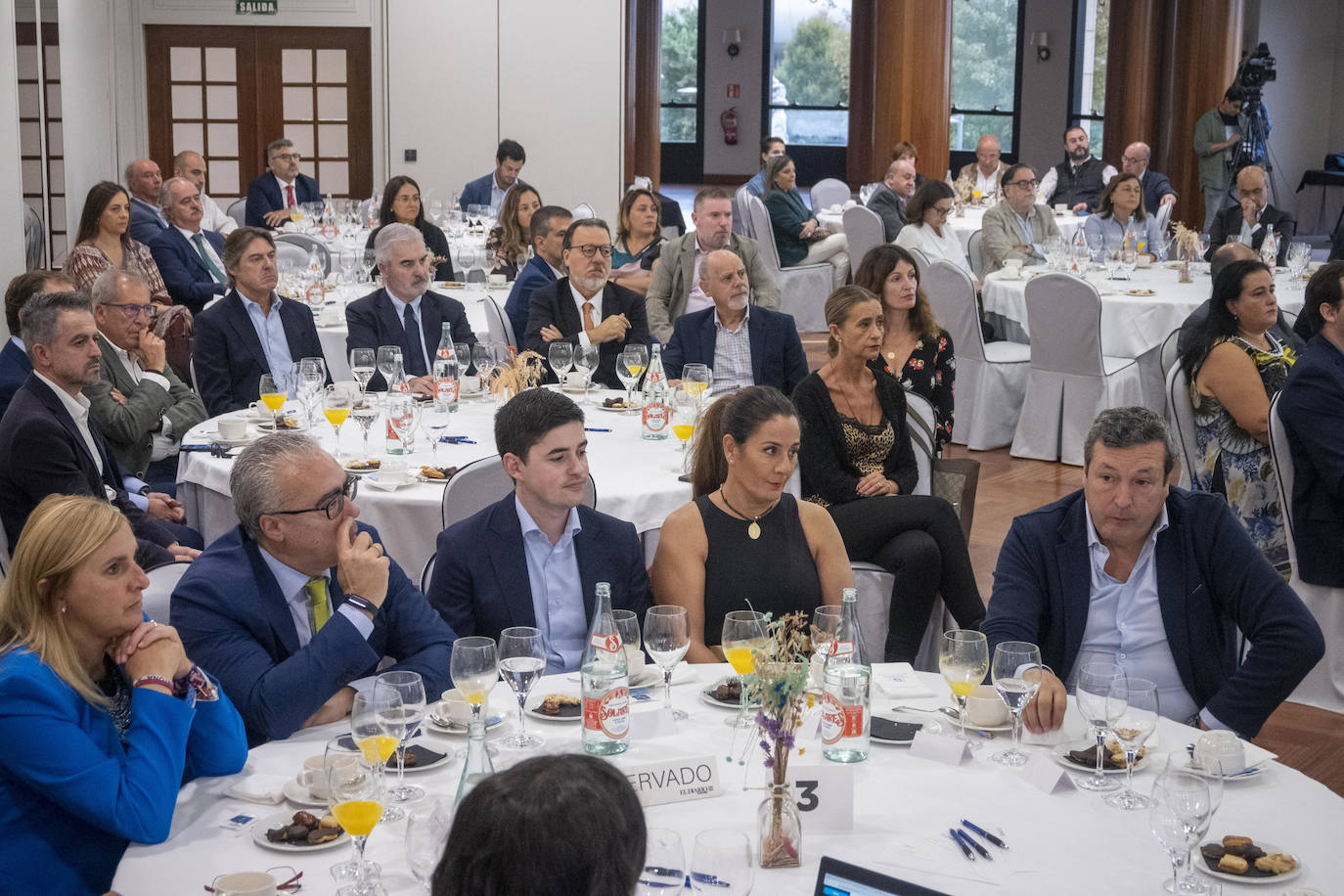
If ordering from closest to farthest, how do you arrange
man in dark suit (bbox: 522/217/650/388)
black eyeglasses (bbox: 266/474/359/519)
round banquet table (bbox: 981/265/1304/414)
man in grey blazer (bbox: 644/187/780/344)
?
black eyeglasses (bbox: 266/474/359/519)
man in dark suit (bbox: 522/217/650/388)
man in grey blazer (bbox: 644/187/780/344)
round banquet table (bbox: 981/265/1304/414)

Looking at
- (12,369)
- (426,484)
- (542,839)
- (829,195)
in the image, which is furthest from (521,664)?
(829,195)

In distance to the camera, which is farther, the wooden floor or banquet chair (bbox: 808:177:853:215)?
banquet chair (bbox: 808:177:853:215)

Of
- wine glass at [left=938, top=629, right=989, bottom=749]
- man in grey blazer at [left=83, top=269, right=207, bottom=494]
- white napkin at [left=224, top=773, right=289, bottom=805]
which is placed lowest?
white napkin at [left=224, top=773, right=289, bottom=805]

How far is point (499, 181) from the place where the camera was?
1184cm

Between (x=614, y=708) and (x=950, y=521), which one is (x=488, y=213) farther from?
(x=614, y=708)

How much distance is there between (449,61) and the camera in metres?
13.6

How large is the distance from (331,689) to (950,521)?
2.52m

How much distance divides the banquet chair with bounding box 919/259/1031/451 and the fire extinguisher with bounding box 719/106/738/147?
18703mm

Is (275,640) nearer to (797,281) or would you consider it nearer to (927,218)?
(927,218)

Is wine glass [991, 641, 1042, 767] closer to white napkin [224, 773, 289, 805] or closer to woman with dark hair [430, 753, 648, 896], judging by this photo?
white napkin [224, 773, 289, 805]

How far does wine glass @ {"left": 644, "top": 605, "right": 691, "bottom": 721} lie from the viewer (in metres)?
2.62

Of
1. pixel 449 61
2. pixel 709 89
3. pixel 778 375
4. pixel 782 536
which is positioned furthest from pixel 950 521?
pixel 709 89

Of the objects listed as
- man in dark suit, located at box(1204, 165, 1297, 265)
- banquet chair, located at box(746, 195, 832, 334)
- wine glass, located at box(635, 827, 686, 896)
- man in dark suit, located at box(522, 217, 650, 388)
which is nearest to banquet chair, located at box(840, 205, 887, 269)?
banquet chair, located at box(746, 195, 832, 334)

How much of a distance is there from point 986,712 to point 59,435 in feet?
9.30
